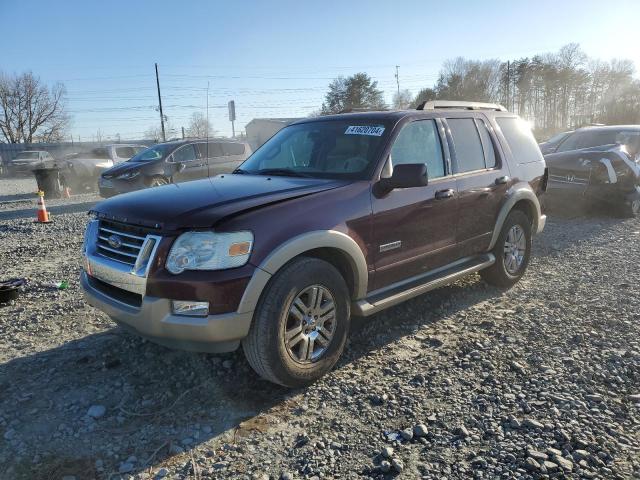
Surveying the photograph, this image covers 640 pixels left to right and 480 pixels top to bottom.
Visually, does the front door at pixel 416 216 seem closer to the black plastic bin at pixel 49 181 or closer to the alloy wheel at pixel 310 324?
the alloy wheel at pixel 310 324

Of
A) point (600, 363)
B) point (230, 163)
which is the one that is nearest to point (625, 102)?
point (230, 163)

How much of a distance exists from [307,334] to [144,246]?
1.20 m

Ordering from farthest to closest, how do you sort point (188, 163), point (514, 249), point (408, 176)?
1. point (188, 163)
2. point (514, 249)
3. point (408, 176)

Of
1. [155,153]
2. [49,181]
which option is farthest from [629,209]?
[49,181]

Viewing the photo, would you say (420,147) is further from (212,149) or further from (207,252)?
(212,149)

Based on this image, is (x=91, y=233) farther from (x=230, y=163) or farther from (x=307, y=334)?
(x=230, y=163)

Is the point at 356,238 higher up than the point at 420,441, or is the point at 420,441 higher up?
the point at 356,238

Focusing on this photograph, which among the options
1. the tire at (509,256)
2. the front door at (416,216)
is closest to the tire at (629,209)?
the tire at (509,256)

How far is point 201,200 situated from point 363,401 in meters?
1.69

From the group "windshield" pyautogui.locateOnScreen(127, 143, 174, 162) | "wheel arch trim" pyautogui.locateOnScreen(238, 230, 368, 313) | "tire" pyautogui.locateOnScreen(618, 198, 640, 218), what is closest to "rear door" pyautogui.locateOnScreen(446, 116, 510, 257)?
"wheel arch trim" pyautogui.locateOnScreen(238, 230, 368, 313)

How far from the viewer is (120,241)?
3.25 meters

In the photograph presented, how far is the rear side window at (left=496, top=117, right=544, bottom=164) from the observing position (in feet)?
17.5

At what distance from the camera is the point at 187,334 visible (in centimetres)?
292

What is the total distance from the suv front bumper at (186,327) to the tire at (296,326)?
142 mm
